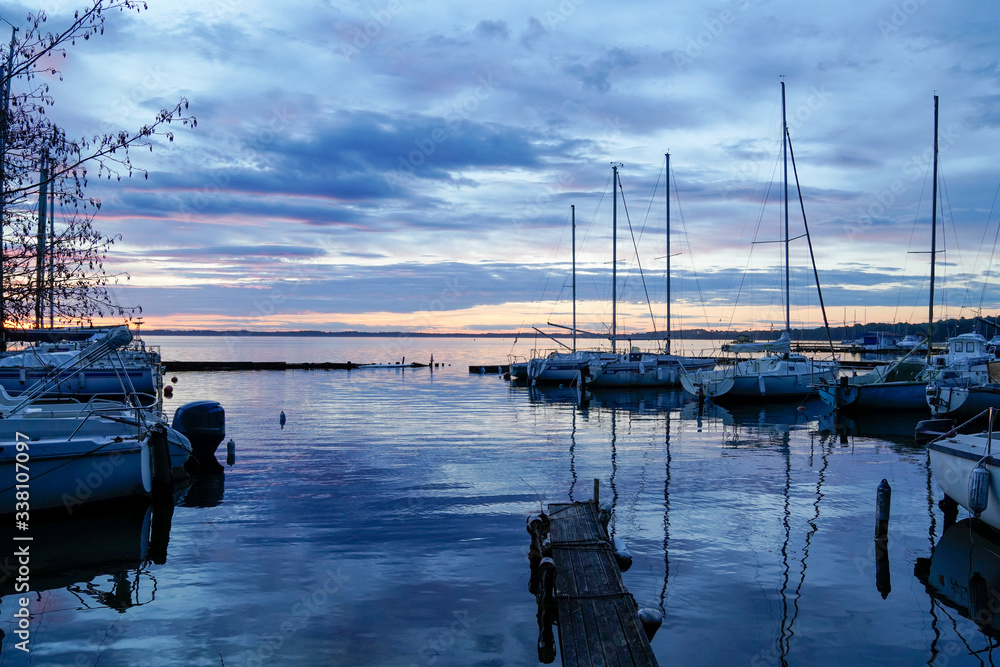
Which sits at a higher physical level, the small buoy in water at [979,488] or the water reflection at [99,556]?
the small buoy in water at [979,488]

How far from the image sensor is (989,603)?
11.2 metres

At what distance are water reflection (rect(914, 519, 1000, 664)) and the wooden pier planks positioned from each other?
479 cm

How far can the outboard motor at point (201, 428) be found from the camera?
23078 millimetres

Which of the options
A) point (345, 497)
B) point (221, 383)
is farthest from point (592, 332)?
point (345, 497)

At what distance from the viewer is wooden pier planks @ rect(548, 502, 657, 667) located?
27.4 ft

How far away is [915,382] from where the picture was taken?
3716cm

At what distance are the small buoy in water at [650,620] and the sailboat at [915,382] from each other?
2749cm

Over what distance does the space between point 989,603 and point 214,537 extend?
14.3 m

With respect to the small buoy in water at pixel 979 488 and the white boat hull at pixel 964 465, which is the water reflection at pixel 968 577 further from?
the small buoy in water at pixel 979 488

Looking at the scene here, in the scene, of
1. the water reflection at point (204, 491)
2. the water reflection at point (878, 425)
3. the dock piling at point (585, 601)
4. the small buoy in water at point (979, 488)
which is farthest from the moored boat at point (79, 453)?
the water reflection at point (878, 425)

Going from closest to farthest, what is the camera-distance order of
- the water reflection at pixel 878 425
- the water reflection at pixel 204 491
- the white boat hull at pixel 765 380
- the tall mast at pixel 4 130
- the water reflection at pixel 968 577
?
the tall mast at pixel 4 130
the water reflection at pixel 968 577
the water reflection at pixel 204 491
the water reflection at pixel 878 425
the white boat hull at pixel 765 380

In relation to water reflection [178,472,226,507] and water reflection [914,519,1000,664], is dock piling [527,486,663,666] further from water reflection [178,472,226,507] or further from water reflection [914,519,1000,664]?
water reflection [178,472,226,507]

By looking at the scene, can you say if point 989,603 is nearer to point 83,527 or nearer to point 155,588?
point 155,588

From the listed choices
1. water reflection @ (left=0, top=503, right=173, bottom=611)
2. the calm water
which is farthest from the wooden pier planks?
water reflection @ (left=0, top=503, right=173, bottom=611)
